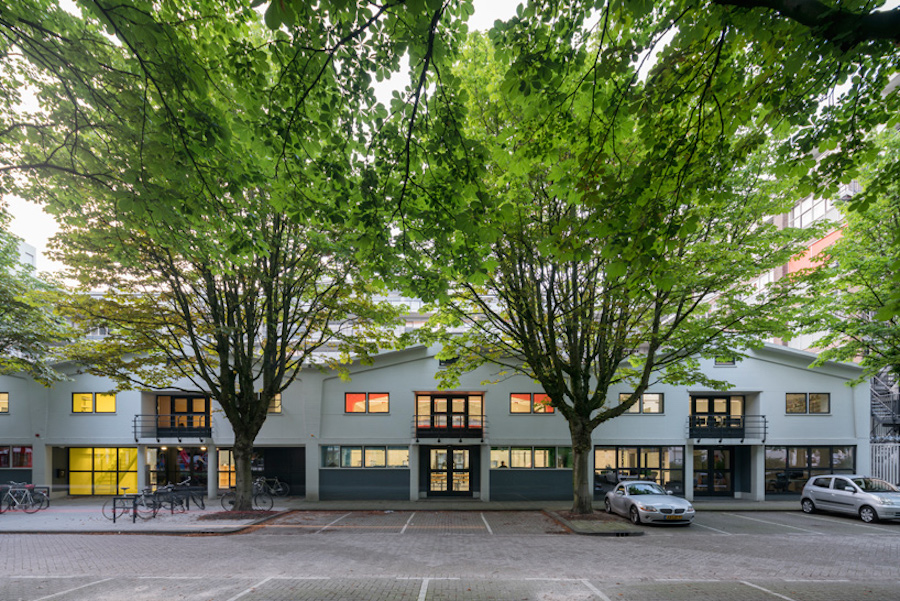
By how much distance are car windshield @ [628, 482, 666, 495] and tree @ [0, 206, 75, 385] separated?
63.2ft

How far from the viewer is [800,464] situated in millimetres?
21203

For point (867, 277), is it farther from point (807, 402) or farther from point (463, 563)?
point (463, 563)

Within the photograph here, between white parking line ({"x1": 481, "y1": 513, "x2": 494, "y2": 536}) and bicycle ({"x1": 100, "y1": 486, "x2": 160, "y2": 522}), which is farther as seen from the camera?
bicycle ({"x1": 100, "y1": 486, "x2": 160, "y2": 522})

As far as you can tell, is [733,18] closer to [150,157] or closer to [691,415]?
[150,157]

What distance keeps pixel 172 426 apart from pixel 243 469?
735cm

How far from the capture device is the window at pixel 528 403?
69.0 ft

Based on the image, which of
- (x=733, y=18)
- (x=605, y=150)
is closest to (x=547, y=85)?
(x=605, y=150)

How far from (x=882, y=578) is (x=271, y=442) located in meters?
19.6

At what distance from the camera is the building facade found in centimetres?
2052

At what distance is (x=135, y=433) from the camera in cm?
2048

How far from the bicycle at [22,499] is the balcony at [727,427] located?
2635cm

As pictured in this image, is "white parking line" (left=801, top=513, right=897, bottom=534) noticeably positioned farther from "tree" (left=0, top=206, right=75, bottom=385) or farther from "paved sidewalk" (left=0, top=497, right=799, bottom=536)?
"tree" (left=0, top=206, right=75, bottom=385)

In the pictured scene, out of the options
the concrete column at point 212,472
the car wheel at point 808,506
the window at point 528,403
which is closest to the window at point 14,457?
the concrete column at point 212,472

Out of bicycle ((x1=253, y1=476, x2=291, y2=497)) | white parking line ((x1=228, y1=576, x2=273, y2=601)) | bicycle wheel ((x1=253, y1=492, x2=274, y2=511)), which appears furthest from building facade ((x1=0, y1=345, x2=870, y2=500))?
white parking line ((x1=228, y1=576, x2=273, y2=601))
